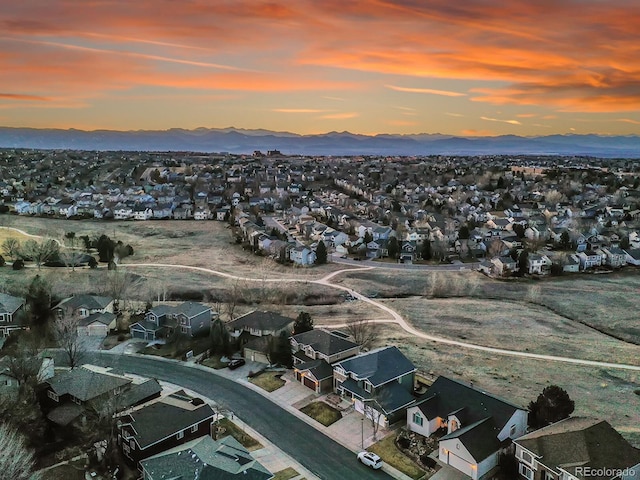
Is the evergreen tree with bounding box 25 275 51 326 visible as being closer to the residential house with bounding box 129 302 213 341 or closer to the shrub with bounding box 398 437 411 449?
the residential house with bounding box 129 302 213 341

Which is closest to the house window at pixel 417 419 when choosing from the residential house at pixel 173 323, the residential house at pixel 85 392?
the residential house at pixel 85 392

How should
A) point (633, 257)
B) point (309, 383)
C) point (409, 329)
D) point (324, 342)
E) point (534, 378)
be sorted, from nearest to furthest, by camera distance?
point (309, 383), point (534, 378), point (324, 342), point (409, 329), point (633, 257)

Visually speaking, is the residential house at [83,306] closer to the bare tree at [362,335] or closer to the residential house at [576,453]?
the bare tree at [362,335]

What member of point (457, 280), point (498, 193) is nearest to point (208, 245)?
point (457, 280)

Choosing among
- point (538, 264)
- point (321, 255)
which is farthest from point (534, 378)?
point (321, 255)

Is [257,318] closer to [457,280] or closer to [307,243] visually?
[457,280]

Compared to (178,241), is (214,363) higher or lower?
lower

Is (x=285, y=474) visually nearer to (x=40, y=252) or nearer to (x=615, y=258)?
(x=40, y=252)
